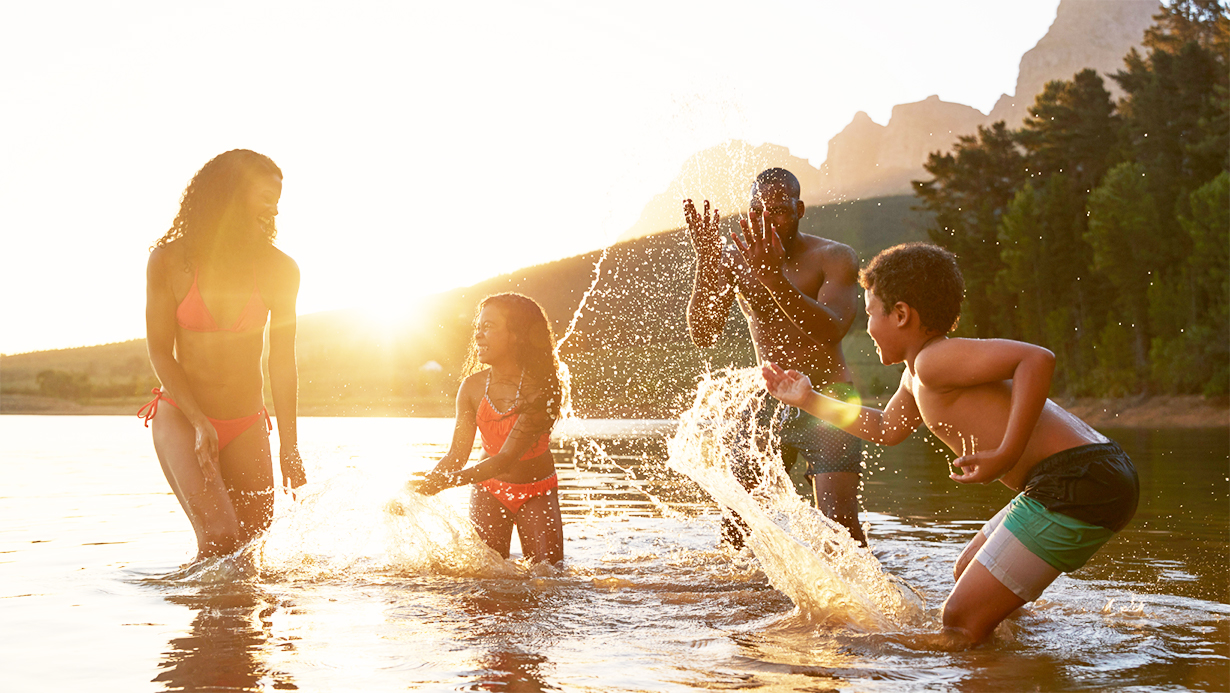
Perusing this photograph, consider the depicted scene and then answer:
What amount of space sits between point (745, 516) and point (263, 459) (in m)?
2.67

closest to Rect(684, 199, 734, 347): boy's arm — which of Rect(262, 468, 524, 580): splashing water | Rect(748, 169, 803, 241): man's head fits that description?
Rect(748, 169, 803, 241): man's head

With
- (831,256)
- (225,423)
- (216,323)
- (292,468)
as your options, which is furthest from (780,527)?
(216,323)

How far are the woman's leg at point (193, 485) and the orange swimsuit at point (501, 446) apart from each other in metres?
1.77

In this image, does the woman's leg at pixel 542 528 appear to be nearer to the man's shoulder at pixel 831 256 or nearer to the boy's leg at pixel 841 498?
the boy's leg at pixel 841 498

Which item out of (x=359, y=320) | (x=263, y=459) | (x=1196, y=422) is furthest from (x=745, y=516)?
(x=359, y=320)

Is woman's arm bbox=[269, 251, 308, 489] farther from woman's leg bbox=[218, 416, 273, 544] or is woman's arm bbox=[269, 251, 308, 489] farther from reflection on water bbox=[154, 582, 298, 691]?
reflection on water bbox=[154, 582, 298, 691]

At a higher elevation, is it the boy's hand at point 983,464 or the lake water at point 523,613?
the boy's hand at point 983,464

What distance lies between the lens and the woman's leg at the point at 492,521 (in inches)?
265

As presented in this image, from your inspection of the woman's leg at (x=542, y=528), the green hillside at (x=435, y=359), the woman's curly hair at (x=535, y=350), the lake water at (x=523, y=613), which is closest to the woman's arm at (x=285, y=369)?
the lake water at (x=523, y=613)

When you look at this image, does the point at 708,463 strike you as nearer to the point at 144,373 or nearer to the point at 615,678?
the point at 615,678

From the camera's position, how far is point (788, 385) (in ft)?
15.9

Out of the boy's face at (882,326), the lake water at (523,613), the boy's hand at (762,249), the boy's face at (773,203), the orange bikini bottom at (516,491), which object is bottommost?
the lake water at (523,613)

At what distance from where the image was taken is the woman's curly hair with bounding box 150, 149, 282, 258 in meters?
5.36

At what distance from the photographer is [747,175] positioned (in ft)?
23.5
